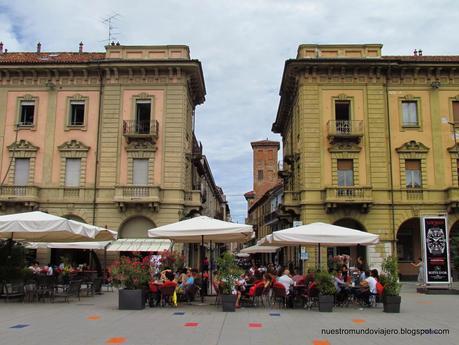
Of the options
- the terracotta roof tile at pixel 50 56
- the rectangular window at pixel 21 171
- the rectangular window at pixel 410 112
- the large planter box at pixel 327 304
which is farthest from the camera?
the terracotta roof tile at pixel 50 56

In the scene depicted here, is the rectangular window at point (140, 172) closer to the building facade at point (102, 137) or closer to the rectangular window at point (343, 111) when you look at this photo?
the building facade at point (102, 137)

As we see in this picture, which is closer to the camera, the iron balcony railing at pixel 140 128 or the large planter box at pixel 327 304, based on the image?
the large planter box at pixel 327 304

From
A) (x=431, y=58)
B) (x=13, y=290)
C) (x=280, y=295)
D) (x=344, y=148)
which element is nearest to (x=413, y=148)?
(x=344, y=148)

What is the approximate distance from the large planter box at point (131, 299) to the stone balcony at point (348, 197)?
1687 cm

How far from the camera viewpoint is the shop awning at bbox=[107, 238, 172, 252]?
2829 centimetres

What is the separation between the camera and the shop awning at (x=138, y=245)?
2829 centimetres

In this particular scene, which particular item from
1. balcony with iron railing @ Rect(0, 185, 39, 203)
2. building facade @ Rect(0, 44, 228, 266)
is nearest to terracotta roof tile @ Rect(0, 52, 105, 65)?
building facade @ Rect(0, 44, 228, 266)

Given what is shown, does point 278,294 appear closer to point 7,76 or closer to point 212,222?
point 212,222

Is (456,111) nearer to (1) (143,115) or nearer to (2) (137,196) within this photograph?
(1) (143,115)

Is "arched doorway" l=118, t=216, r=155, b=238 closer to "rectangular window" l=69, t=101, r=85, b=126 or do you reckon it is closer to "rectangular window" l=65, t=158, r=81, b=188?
"rectangular window" l=65, t=158, r=81, b=188

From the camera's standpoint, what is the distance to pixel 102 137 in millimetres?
31547

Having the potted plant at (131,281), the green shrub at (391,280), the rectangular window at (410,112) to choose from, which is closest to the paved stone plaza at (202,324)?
the potted plant at (131,281)

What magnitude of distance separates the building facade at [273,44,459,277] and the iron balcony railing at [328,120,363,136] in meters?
A: 0.06

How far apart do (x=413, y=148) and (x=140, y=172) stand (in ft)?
53.6
